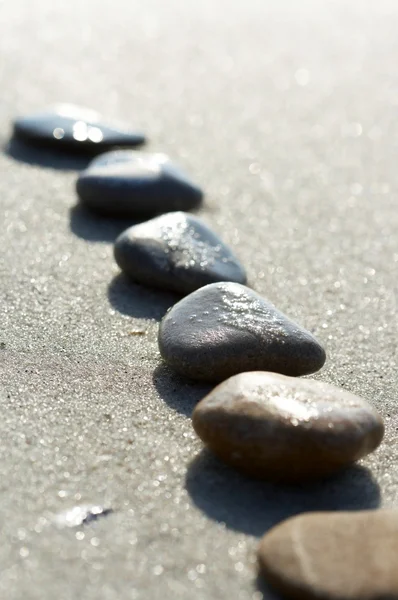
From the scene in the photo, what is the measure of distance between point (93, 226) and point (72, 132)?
61 cm

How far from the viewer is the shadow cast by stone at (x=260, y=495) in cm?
146

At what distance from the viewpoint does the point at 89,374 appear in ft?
6.07

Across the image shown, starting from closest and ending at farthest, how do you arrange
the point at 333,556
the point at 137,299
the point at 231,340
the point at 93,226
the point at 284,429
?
the point at 333,556 → the point at 284,429 → the point at 231,340 → the point at 137,299 → the point at 93,226

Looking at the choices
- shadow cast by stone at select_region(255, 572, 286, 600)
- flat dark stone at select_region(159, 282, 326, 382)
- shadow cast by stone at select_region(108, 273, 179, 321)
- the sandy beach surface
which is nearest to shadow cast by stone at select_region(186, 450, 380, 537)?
the sandy beach surface

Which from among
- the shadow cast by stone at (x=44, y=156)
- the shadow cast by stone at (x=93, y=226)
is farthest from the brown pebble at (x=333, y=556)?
the shadow cast by stone at (x=44, y=156)

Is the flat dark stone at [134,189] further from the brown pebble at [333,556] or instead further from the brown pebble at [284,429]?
the brown pebble at [333,556]

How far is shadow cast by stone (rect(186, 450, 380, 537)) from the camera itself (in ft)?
4.78

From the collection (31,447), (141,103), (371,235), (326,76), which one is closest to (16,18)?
(141,103)

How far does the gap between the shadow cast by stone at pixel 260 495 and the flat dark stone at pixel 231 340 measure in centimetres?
25

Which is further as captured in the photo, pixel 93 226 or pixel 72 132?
pixel 72 132

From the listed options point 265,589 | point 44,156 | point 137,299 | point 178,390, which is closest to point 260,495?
point 265,589

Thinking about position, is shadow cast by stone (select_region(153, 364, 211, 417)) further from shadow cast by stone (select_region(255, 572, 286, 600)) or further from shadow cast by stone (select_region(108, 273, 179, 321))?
shadow cast by stone (select_region(255, 572, 286, 600))

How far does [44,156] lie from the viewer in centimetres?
302

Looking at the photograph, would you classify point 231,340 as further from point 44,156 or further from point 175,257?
point 44,156
